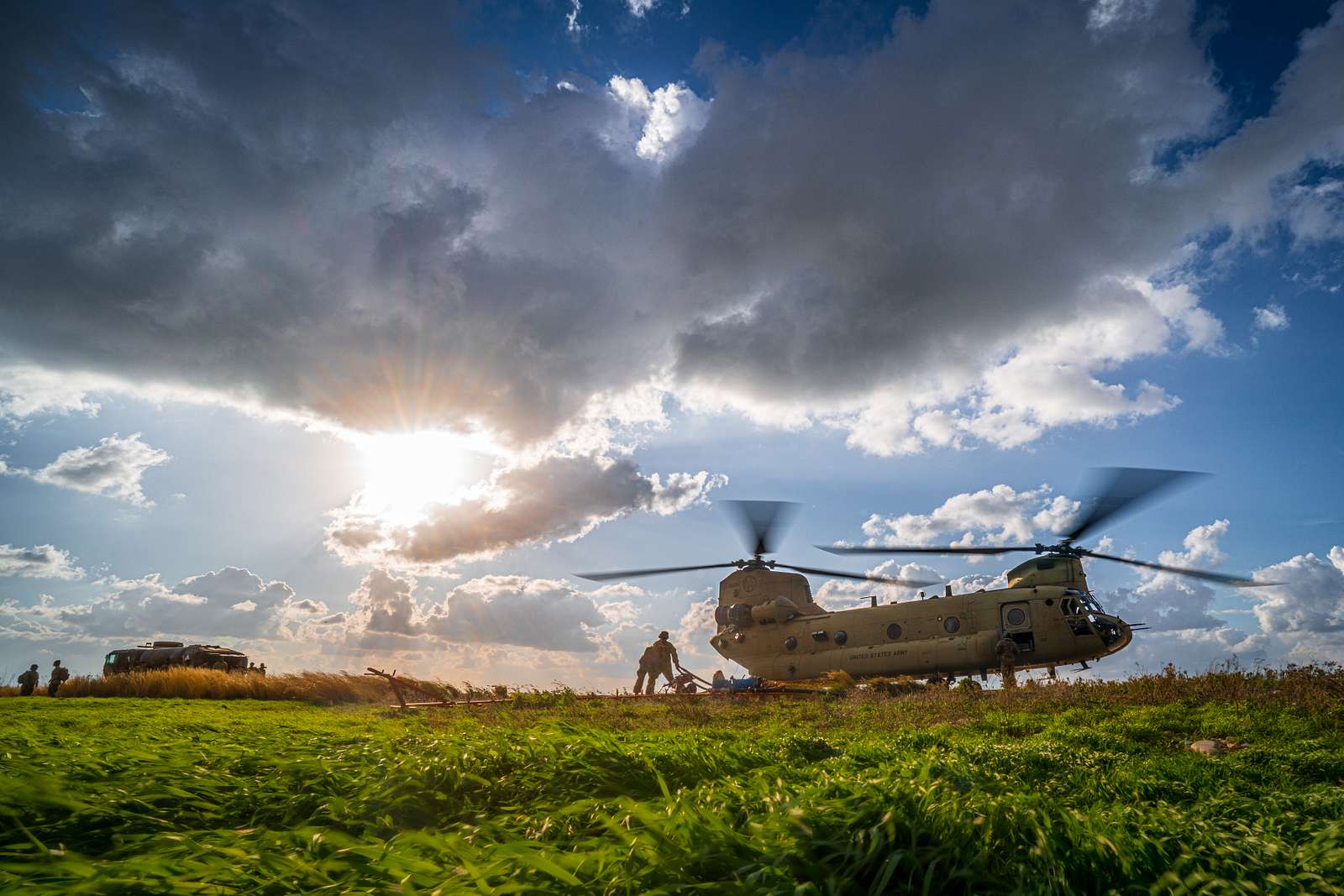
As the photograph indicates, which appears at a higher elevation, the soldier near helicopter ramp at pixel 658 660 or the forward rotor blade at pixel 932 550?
the forward rotor blade at pixel 932 550

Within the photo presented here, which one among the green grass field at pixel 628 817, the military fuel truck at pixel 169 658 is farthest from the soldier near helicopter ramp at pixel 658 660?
the military fuel truck at pixel 169 658

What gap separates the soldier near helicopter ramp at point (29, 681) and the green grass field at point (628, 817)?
90.1 ft

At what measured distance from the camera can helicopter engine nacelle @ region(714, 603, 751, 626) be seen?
32.0 meters

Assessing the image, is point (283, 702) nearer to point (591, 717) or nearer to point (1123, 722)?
point (591, 717)

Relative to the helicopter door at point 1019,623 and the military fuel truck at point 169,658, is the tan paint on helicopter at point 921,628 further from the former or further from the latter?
the military fuel truck at point 169,658

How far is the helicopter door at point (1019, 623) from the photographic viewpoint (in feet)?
78.0

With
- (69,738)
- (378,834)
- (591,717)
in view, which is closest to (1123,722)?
(591,717)

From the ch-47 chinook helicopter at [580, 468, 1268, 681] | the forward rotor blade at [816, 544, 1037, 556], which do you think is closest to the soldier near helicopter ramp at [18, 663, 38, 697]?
the ch-47 chinook helicopter at [580, 468, 1268, 681]

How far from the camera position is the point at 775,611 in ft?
102

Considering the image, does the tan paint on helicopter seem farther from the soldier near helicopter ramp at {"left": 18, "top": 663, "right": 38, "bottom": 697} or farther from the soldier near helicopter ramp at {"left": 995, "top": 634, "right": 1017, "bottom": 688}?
the soldier near helicopter ramp at {"left": 18, "top": 663, "right": 38, "bottom": 697}

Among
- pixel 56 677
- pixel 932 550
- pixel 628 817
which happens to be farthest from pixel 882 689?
pixel 56 677

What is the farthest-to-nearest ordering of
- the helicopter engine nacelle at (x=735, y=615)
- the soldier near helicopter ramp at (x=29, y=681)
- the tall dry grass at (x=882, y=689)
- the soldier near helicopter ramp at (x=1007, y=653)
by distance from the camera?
the helicopter engine nacelle at (x=735, y=615) → the soldier near helicopter ramp at (x=29, y=681) → the soldier near helicopter ramp at (x=1007, y=653) → the tall dry grass at (x=882, y=689)

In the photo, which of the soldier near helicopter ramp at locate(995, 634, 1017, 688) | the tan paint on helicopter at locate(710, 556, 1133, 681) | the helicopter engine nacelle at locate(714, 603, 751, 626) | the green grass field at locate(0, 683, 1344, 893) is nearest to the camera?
the green grass field at locate(0, 683, 1344, 893)

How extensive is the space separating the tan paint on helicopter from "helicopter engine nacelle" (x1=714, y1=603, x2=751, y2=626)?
5 centimetres
